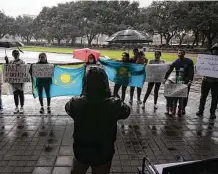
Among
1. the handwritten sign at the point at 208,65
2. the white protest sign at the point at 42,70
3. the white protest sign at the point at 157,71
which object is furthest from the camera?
the white protest sign at the point at 157,71

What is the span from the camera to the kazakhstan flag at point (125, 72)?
28.0 ft

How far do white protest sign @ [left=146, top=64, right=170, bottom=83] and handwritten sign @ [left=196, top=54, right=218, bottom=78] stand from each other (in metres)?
0.92

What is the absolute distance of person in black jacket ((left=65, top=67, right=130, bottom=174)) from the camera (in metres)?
2.71

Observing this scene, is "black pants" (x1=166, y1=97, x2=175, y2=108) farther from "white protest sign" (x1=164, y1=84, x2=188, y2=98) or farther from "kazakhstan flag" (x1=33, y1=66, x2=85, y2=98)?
"kazakhstan flag" (x1=33, y1=66, x2=85, y2=98)

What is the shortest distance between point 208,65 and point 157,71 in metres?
1.42

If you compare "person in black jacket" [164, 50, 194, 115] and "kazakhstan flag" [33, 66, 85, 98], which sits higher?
"person in black jacket" [164, 50, 194, 115]

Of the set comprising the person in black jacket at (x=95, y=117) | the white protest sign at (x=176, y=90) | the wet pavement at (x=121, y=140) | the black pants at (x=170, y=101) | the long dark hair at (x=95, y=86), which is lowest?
the wet pavement at (x=121, y=140)

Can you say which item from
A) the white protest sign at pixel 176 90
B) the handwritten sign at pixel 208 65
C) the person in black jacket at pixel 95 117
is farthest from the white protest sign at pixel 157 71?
the person in black jacket at pixel 95 117

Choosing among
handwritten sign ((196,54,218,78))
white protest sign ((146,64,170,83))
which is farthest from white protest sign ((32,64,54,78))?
handwritten sign ((196,54,218,78))

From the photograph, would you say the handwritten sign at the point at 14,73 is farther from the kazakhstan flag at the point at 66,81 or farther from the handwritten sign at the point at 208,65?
the handwritten sign at the point at 208,65

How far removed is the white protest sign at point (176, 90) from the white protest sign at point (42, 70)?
127 inches

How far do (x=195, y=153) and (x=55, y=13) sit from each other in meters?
66.0

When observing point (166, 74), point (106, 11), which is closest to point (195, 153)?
point (166, 74)

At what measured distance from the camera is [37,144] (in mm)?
5910
